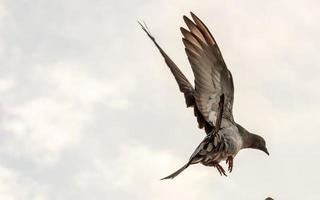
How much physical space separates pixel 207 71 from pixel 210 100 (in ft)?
2.76

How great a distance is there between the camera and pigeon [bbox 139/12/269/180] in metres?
17.9

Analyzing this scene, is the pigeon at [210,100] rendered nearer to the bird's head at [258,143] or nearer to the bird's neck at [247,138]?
the bird's neck at [247,138]

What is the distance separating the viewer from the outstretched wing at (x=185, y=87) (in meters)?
19.6

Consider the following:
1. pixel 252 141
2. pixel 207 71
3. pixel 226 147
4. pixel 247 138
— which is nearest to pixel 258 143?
pixel 252 141

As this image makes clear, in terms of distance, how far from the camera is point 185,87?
2170 centimetres

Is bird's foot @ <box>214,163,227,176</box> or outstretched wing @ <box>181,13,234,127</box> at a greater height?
outstretched wing @ <box>181,13,234,127</box>

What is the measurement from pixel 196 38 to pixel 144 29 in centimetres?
429

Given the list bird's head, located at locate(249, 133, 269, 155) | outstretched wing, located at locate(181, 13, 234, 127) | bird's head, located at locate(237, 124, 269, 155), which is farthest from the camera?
bird's head, located at locate(249, 133, 269, 155)

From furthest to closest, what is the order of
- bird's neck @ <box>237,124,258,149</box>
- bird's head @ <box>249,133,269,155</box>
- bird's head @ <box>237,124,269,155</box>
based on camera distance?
bird's head @ <box>249,133,269,155</box> → bird's head @ <box>237,124,269,155</box> → bird's neck @ <box>237,124,258,149</box>

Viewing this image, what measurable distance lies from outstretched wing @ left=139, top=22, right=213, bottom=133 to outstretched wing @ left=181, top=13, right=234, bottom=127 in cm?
20

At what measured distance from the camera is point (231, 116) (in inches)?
787

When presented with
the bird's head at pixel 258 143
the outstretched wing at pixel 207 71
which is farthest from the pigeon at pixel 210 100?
the bird's head at pixel 258 143

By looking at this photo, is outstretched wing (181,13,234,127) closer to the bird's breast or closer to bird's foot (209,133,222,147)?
the bird's breast

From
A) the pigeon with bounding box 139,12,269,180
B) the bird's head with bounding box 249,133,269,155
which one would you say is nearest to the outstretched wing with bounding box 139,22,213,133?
the pigeon with bounding box 139,12,269,180
